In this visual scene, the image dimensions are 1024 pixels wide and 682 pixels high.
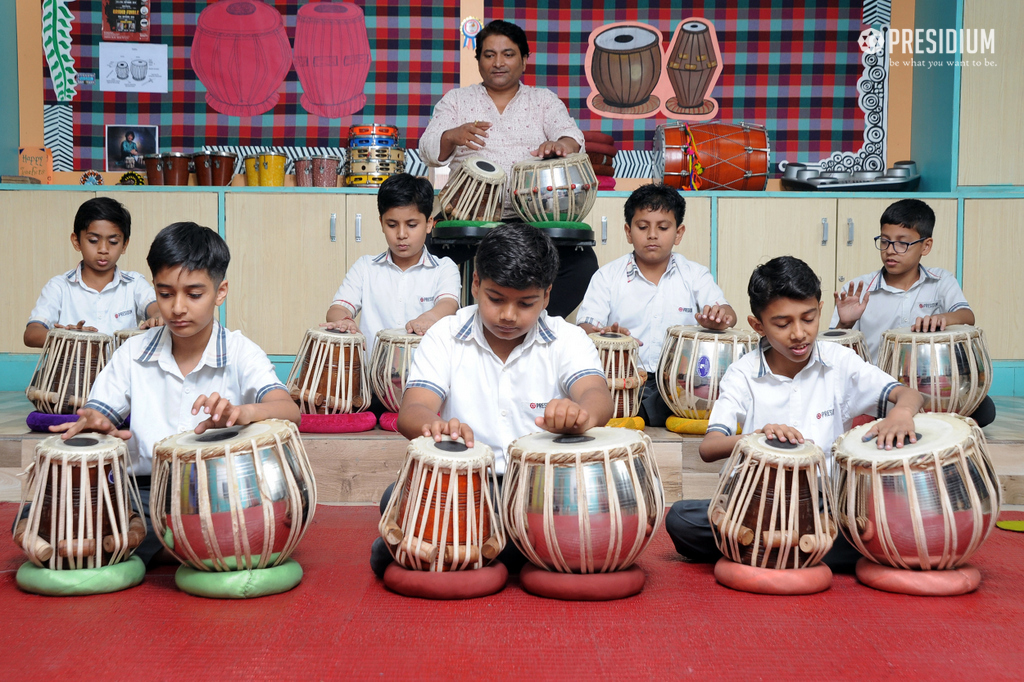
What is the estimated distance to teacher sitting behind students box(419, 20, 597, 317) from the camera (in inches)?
170

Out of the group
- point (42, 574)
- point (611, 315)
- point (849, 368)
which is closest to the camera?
point (42, 574)

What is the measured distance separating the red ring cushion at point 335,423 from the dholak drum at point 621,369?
97 cm

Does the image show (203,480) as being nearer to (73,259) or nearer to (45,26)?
(73,259)

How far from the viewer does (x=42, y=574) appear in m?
2.06

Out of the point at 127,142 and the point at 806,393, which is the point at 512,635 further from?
the point at 127,142

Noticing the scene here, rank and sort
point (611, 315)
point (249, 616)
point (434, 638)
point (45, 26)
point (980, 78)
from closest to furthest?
1. point (434, 638)
2. point (249, 616)
3. point (611, 315)
4. point (980, 78)
5. point (45, 26)

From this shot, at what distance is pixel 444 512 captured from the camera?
2035 millimetres

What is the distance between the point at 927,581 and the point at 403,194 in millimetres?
2477

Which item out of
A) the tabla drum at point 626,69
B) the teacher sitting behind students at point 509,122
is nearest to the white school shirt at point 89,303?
the teacher sitting behind students at point 509,122

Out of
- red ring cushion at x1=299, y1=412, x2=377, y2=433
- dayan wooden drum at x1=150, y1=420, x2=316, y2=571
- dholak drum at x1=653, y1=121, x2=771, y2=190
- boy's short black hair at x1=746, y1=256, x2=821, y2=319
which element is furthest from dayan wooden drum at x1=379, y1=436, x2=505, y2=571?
dholak drum at x1=653, y1=121, x2=771, y2=190

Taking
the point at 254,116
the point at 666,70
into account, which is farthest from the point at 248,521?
the point at 666,70

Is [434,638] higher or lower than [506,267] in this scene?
lower

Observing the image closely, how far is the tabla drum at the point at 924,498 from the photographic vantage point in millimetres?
2066

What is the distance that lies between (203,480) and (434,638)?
648 mm
